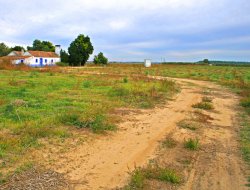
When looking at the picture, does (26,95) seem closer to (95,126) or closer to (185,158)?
(95,126)

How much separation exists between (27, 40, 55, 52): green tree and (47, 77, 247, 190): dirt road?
2503 inches

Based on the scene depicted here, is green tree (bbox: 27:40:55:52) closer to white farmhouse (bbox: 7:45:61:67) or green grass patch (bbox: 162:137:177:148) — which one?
white farmhouse (bbox: 7:45:61:67)

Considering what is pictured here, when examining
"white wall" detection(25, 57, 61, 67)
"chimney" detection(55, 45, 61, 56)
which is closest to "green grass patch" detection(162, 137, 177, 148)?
"white wall" detection(25, 57, 61, 67)

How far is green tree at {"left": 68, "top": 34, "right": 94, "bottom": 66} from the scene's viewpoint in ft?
184

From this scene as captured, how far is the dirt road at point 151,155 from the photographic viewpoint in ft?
14.7

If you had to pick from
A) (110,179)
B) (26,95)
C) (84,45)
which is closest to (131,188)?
(110,179)

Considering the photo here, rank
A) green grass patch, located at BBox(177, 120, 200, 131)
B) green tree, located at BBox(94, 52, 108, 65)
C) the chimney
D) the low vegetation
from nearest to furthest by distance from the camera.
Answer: the low vegetation, green grass patch, located at BBox(177, 120, 200, 131), the chimney, green tree, located at BBox(94, 52, 108, 65)

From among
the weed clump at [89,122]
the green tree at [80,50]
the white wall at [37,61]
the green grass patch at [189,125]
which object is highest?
the green tree at [80,50]

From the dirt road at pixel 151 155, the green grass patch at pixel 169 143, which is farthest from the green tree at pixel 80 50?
the green grass patch at pixel 169 143

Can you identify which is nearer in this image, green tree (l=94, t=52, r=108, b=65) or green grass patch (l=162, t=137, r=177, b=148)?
green grass patch (l=162, t=137, r=177, b=148)

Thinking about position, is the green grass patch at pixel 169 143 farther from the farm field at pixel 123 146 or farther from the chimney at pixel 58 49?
the chimney at pixel 58 49

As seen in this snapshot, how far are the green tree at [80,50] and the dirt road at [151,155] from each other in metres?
49.0

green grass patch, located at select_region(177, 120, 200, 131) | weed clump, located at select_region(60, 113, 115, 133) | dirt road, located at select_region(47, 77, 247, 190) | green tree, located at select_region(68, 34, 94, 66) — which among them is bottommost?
dirt road, located at select_region(47, 77, 247, 190)

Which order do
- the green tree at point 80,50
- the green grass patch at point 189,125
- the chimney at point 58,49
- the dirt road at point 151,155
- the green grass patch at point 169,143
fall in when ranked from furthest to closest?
Result: the chimney at point 58,49
the green tree at point 80,50
the green grass patch at point 189,125
the green grass patch at point 169,143
the dirt road at point 151,155
